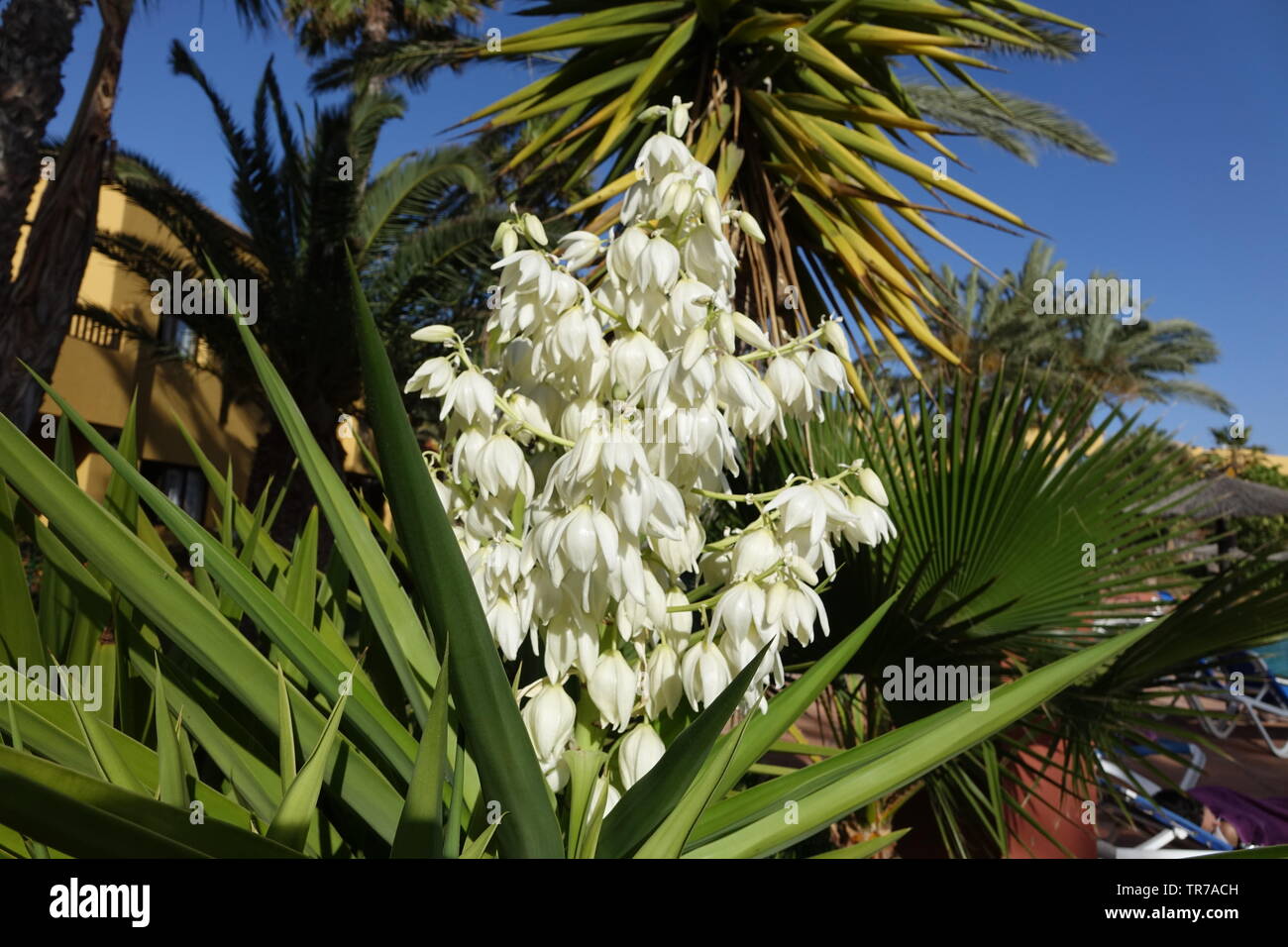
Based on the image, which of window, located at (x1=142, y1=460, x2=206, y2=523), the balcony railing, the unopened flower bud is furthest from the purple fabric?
window, located at (x1=142, y1=460, x2=206, y2=523)

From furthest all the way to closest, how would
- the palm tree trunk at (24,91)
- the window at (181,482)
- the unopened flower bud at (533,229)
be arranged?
1. the window at (181,482)
2. the palm tree trunk at (24,91)
3. the unopened flower bud at (533,229)

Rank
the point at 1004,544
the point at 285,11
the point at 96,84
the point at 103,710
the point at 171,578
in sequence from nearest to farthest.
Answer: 1. the point at 171,578
2. the point at 103,710
3. the point at 1004,544
4. the point at 96,84
5. the point at 285,11

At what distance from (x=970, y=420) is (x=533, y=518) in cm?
142

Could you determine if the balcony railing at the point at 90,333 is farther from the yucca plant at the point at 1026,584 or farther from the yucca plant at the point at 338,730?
the yucca plant at the point at 338,730

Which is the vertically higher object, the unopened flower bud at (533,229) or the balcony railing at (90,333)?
the balcony railing at (90,333)

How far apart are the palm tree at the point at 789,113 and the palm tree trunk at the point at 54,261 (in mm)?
2103

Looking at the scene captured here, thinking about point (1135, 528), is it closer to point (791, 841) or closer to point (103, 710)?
point (791, 841)

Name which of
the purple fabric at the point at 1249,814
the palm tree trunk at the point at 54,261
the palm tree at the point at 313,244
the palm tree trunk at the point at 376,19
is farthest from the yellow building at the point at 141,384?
the purple fabric at the point at 1249,814

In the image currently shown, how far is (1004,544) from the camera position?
2.10 meters

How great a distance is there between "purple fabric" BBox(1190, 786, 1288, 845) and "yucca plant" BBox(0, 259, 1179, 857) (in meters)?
2.85

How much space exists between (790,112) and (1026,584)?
1609 millimetres

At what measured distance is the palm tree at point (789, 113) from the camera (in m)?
2.75

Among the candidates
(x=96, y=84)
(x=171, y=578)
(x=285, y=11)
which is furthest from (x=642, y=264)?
(x=285, y=11)
